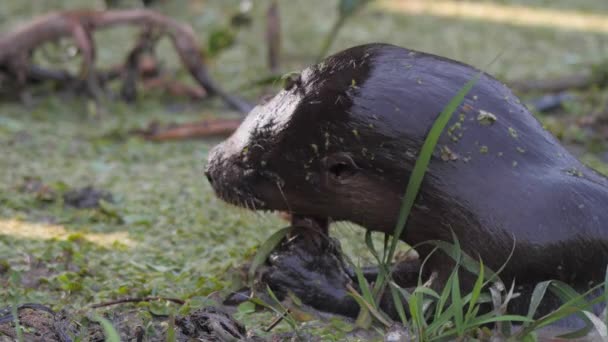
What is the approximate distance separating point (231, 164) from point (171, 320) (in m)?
0.83

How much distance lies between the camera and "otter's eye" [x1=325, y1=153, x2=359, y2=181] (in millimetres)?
2742

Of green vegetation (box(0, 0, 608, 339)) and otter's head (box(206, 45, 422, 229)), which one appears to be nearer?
otter's head (box(206, 45, 422, 229))

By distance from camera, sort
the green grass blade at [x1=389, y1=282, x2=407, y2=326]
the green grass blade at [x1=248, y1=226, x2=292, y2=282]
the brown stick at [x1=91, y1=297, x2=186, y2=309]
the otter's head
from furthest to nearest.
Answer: the green grass blade at [x1=248, y1=226, x2=292, y2=282] < the brown stick at [x1=91, y1=297, x2=186, y2=309] < the otter's head < the green grass blade at [x1=389, y1=282, x2=407, y2=326]

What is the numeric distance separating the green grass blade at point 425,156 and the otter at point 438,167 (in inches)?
2.7

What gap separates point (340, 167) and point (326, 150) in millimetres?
62

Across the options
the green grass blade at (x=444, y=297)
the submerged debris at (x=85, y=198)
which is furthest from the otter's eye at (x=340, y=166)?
the submerged debris at (x=85, y=198)

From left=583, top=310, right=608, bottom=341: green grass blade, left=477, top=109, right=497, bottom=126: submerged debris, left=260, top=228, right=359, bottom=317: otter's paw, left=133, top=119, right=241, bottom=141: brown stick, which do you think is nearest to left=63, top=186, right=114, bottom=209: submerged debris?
left=133, top=119, right=241, bottom=141: brown stick

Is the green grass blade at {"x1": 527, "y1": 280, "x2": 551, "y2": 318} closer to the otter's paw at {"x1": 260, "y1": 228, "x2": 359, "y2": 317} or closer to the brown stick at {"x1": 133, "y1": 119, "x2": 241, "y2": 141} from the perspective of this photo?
the otter's paw at {"x1": 260, "y1": 228, "x2": 359, "y2": 317}

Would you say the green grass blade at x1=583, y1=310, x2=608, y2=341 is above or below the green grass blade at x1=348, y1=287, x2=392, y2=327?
above

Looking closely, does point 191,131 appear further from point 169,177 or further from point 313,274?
point 313,274

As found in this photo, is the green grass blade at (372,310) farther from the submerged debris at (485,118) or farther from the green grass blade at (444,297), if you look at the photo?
the submerged debris at (485,118)

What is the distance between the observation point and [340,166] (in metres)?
2.77

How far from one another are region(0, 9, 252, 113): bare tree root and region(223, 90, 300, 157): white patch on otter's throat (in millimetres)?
2648

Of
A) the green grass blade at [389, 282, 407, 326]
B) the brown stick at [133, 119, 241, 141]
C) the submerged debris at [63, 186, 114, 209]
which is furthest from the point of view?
the brown stick at [133, 119, 241, 141]
